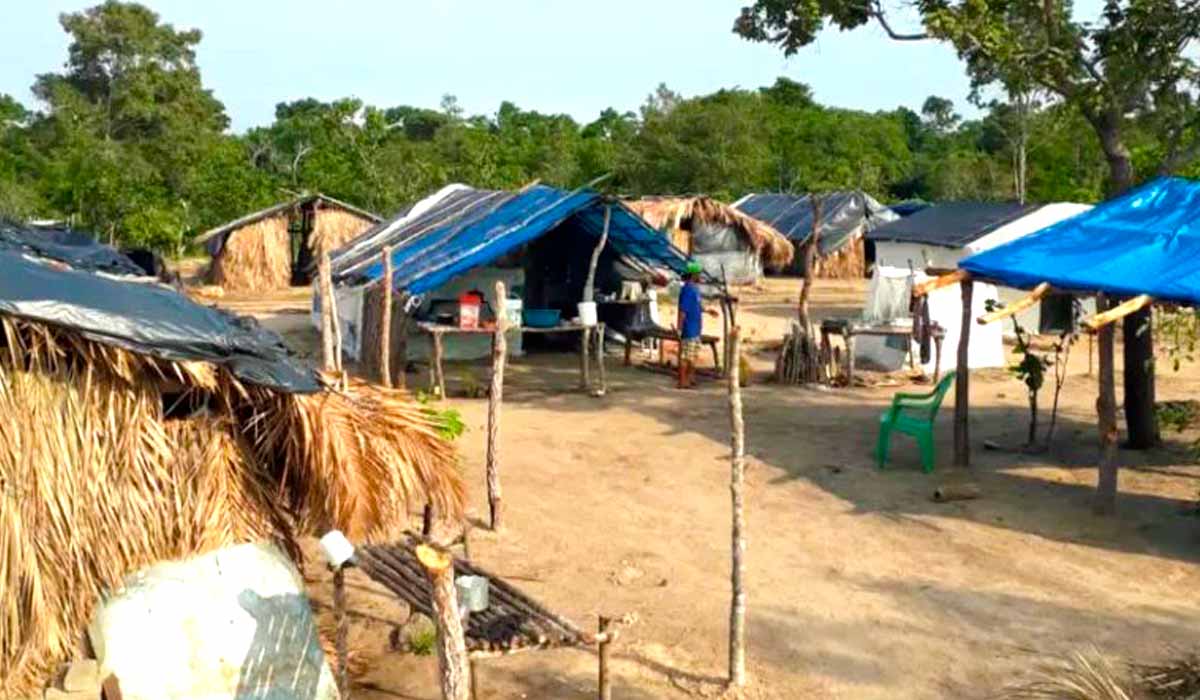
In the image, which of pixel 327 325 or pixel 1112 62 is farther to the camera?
pixel 1112 62

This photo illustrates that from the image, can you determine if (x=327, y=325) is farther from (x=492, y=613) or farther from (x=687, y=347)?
(x=687, y=347)

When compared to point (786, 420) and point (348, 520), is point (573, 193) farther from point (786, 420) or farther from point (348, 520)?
point (348, 520)

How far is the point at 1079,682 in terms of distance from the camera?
6121mm

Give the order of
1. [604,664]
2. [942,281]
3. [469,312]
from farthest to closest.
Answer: [469,312] < [942,281] < [604,664]

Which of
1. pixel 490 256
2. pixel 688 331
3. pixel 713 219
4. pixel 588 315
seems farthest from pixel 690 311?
pixel 713 219

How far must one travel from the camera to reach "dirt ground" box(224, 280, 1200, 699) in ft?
22.7

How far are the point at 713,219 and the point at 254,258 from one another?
10518mm

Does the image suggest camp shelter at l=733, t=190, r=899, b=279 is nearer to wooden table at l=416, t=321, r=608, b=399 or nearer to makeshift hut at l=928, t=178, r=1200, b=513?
wooden table at l=416, t=321, r=608, b=399

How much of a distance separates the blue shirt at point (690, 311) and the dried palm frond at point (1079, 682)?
9.05 metres

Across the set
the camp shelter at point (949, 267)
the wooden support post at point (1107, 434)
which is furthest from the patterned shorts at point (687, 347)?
the wooden support post at point (1107, 434)

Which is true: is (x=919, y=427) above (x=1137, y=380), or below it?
below

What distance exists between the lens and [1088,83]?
12.3 m

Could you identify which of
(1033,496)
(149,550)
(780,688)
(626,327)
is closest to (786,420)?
(1033,496)

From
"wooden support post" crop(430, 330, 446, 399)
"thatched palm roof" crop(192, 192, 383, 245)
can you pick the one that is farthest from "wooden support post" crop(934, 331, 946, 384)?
"thatched palm roof" crop(192, 192, 383, 245)
